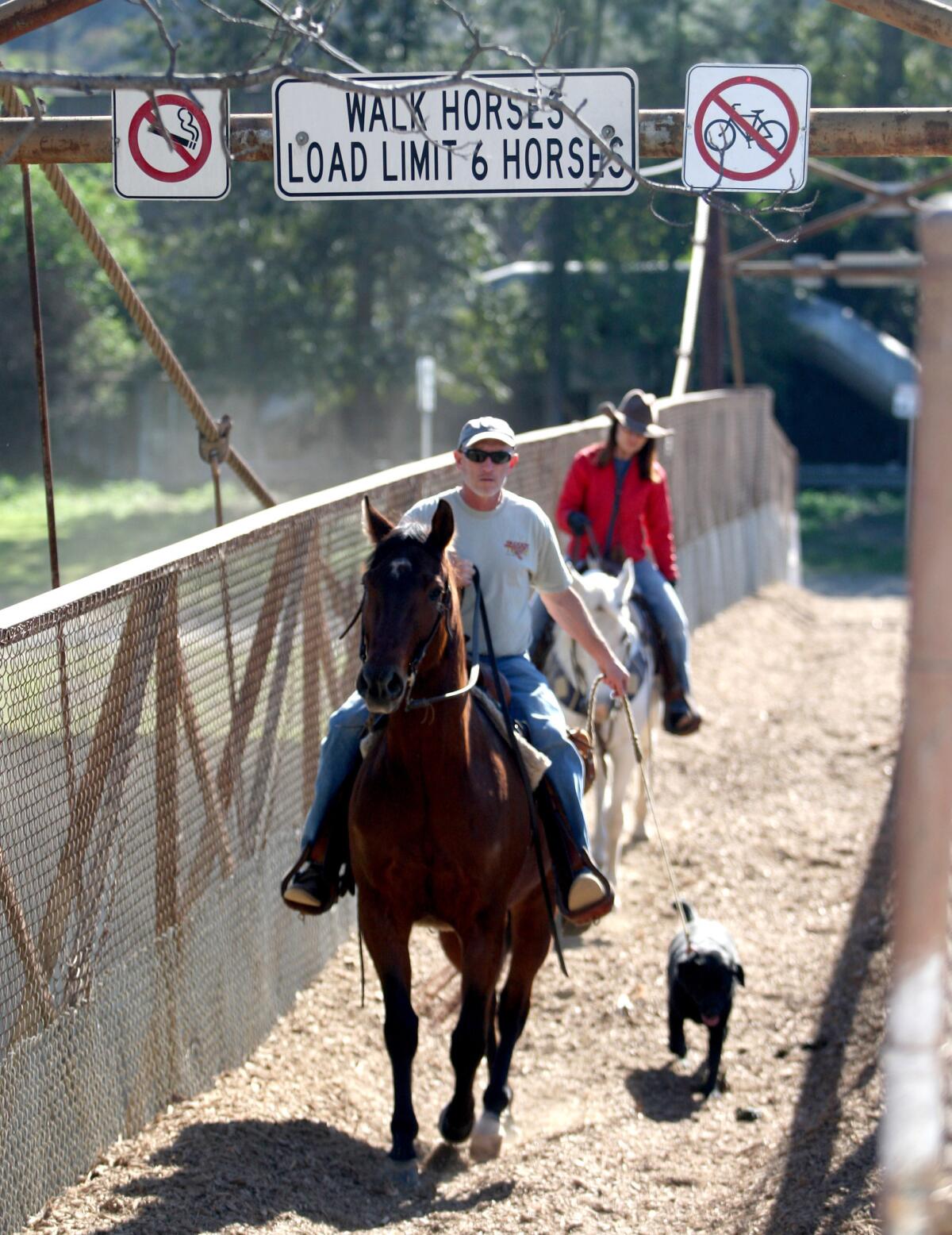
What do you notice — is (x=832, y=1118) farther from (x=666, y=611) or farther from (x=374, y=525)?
(x=666, y=611)

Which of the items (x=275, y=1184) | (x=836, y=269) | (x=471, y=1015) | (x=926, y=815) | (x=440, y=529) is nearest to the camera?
(x=926, y=815)

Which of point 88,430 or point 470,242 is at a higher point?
point 470,242

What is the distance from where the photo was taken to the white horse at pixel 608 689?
30.5 feet

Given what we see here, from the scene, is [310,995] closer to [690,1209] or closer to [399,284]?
[690,1209]

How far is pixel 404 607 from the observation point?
5395mm

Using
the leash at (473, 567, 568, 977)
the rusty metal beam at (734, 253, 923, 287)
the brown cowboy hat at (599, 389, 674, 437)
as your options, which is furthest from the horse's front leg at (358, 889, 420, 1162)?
the rusty metal beam at (734, 253, 923, 287)

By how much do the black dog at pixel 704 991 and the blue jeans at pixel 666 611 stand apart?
10.5 feet

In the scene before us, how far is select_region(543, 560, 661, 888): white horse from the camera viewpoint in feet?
30.5

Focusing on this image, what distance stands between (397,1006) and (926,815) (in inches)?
158

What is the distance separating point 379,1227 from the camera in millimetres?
5695

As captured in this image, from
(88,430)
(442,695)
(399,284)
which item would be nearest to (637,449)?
(442,695)

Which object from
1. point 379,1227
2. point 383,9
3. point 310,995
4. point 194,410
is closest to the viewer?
point 379,1227

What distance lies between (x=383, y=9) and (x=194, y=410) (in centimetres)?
2932

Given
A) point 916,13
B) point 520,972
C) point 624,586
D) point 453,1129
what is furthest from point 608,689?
point 916,13
